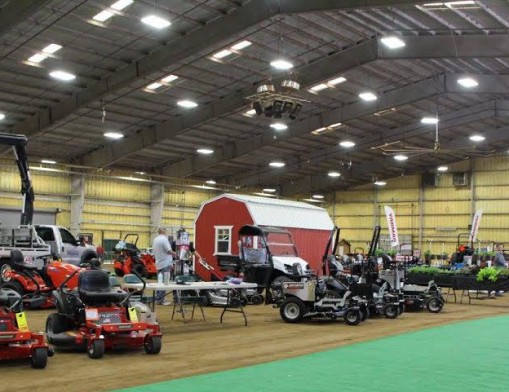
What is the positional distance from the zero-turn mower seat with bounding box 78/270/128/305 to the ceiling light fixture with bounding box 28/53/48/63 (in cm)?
1206

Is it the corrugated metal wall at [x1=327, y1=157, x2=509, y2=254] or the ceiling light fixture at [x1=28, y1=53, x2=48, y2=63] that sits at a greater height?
the ceiling light fixture at [x1=28, y1=53, x2=48, y2=63]

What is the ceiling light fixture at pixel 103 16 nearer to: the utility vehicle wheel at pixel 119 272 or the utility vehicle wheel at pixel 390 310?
the utility vehicle wheel at pixel 390 310

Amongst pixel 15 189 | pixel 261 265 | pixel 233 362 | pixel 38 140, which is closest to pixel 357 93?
pixel 261 265

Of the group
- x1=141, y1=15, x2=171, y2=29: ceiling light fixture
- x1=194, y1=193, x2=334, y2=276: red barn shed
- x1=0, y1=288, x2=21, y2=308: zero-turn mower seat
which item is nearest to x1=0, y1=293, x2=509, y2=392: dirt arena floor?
x1=0, y1=288, x2=21, y2=308: zero-turn mower seat

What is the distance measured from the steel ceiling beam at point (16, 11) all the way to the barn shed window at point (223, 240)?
812cm

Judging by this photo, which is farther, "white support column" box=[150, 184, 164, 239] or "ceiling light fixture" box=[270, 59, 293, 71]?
"white support column" box=[150, 184, 164, 239]

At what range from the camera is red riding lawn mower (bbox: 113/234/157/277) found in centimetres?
2248

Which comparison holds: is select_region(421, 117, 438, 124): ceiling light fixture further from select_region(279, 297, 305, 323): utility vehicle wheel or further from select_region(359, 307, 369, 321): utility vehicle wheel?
select_region(279, 297, 305, 323): utility vehicle wheel

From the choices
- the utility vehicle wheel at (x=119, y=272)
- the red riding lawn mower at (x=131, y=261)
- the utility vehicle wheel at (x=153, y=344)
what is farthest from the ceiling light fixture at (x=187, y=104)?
the utility vehicle wheel at (x=153, y=344)

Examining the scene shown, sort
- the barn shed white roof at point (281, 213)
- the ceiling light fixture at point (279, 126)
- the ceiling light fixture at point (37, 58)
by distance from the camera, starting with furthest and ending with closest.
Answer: the ceiling light fixture at point (279, 126)
the barn shed white roof at point (281, 213)
the ceiling light fixture at point (37, 58)

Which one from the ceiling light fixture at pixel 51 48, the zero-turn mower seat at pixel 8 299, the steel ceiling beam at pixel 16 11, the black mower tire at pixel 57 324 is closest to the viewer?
the zero-turn mower seat at pixel 8 299

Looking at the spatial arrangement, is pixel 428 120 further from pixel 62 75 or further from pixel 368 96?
pixel 62 75

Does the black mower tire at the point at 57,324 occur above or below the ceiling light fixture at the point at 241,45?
below

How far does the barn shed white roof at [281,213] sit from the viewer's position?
1917 cm
